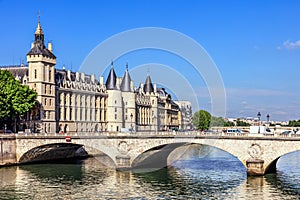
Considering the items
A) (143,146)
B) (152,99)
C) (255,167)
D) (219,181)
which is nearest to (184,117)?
(152,99)

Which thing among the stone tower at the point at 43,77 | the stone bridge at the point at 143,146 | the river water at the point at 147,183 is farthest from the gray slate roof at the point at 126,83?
the river water at the point at 147,183

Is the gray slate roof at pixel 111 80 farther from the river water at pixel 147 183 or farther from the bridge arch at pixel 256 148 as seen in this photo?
the bridge arch at pixel 256 148

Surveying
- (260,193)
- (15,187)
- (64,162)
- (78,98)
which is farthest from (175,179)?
(78,98)

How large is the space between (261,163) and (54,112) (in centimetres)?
4637

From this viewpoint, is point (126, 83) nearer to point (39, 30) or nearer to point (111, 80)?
point (111, 80)

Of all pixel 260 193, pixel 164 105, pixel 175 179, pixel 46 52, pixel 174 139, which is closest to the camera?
pixel 260 193

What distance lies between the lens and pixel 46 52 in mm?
93562

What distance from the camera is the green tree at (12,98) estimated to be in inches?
→ 3157

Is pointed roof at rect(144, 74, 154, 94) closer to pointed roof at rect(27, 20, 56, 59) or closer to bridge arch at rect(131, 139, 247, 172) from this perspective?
pointed roof at rect(27, 20, 56, 59)

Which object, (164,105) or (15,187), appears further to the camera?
(164,105)

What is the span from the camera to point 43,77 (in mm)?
92812

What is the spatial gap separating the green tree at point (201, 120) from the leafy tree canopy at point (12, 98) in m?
81.8

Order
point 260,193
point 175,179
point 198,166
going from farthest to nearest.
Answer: point 198,166, point 175,179, point 260,193

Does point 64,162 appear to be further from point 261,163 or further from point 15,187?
point 261,163
